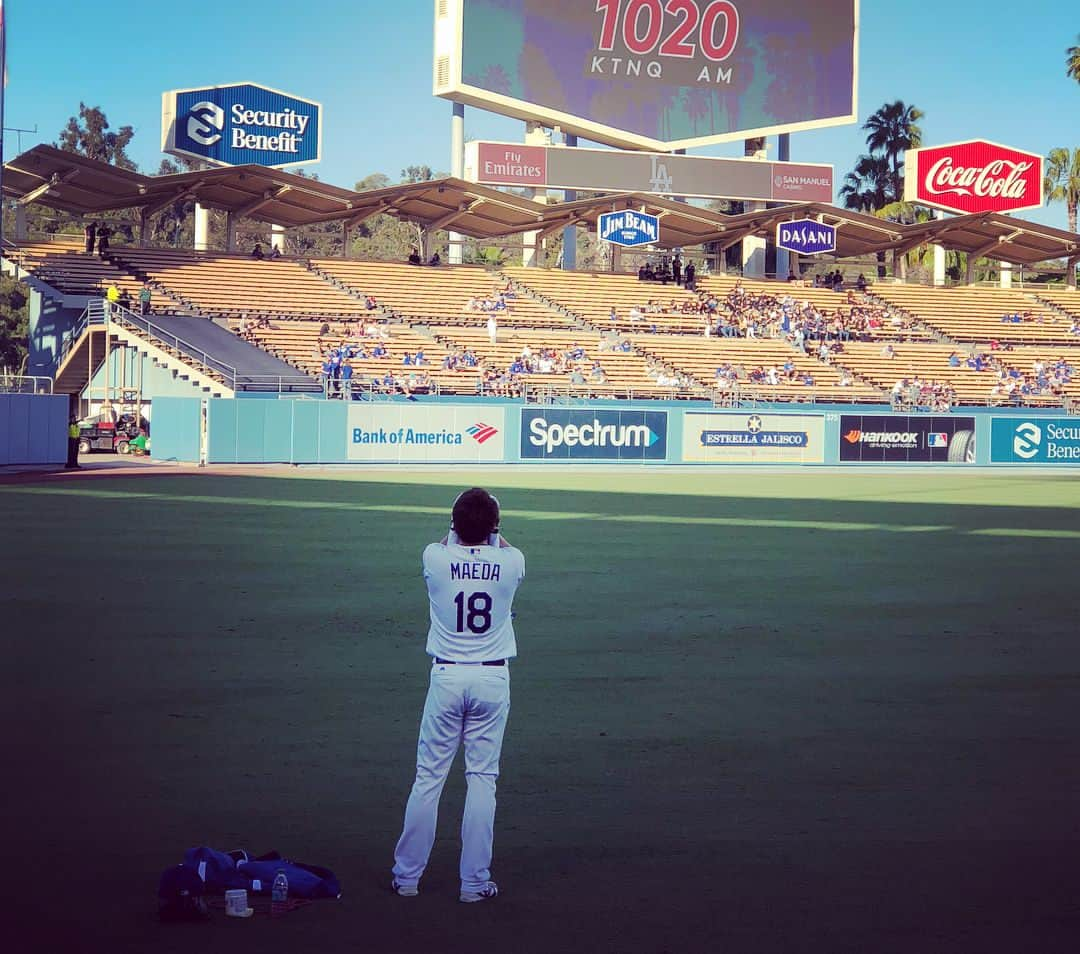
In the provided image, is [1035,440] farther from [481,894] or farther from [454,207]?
[481,894]

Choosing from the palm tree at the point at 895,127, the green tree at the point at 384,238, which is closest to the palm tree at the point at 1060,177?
the palm tree at the point at 895,127

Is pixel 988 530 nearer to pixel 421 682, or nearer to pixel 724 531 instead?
pixel 724 531

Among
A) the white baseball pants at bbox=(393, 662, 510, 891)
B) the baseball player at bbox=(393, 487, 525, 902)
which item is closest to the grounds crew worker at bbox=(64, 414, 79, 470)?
the baseball player at bbox=(393, 487, 525, 902)

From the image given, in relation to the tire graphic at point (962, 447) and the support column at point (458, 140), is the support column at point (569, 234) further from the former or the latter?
the tire graphic at point (962, 447)

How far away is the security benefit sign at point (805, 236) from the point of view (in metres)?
66.9

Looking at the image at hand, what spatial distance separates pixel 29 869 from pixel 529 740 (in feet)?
12.3

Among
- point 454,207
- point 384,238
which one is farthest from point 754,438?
point 384,238

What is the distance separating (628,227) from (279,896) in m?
58.4

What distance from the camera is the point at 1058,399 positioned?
58531mm

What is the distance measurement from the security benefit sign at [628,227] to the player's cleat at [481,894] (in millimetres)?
57534

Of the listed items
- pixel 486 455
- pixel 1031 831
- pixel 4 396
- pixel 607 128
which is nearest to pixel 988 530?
pixel 1031 831

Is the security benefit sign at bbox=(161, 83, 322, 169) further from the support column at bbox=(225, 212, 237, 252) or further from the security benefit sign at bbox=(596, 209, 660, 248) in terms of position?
the security benefit sign at bbox=(596, 209, 660, 248)

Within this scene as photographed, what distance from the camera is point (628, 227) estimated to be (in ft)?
207

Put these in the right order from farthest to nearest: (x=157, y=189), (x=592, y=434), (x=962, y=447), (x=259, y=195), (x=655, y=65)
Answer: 1. (x=655, y=65)
2. (x=259, y=195)
3. (x=157, y=189)
4. (x=962, y=447)
5. (x=592, y=434)
